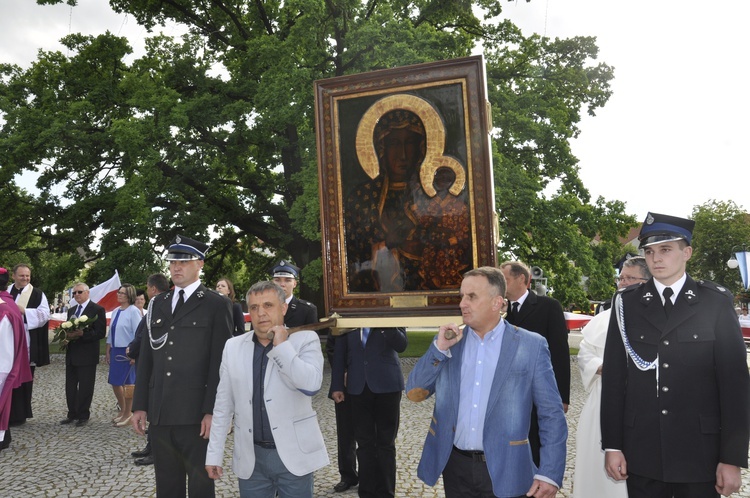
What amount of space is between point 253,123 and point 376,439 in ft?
45.1

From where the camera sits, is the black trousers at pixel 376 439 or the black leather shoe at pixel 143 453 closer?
the black trousers at pixel 376 439

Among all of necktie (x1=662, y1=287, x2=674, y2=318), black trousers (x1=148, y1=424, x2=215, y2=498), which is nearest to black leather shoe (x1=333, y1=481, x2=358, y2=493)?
black trousers (x1=148, y1=424, x2=215, y2=498)

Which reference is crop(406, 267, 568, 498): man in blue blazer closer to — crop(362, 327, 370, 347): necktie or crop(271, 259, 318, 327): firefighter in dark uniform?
crop(362, 327, 370, 347): necktie

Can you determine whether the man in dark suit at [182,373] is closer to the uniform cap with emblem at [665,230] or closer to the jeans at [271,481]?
the jeans at [271,481]

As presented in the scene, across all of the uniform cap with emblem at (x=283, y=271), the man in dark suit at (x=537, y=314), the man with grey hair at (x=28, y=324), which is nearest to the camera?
the man in dark suit at (x=537, y=314)

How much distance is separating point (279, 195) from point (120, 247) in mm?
5545

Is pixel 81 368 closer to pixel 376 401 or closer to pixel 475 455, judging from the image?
pixel 376 401

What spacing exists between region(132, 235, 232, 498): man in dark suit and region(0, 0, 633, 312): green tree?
9.62 metres

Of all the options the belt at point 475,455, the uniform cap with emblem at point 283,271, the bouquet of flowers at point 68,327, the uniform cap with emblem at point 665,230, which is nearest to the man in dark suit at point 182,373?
the uniform cap with emblem at point 283,271

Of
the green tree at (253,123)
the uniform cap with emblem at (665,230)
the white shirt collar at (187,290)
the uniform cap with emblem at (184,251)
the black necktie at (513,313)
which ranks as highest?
the green tree at (253,123)

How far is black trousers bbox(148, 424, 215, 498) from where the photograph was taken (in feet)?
14.2

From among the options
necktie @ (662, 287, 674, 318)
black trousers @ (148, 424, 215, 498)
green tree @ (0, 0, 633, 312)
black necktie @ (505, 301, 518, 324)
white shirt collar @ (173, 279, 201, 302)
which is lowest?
black trousers @ (148, 424, 215, 498)

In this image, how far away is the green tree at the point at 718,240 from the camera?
169 ft

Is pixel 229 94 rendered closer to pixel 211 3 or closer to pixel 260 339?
pixel 211 3
